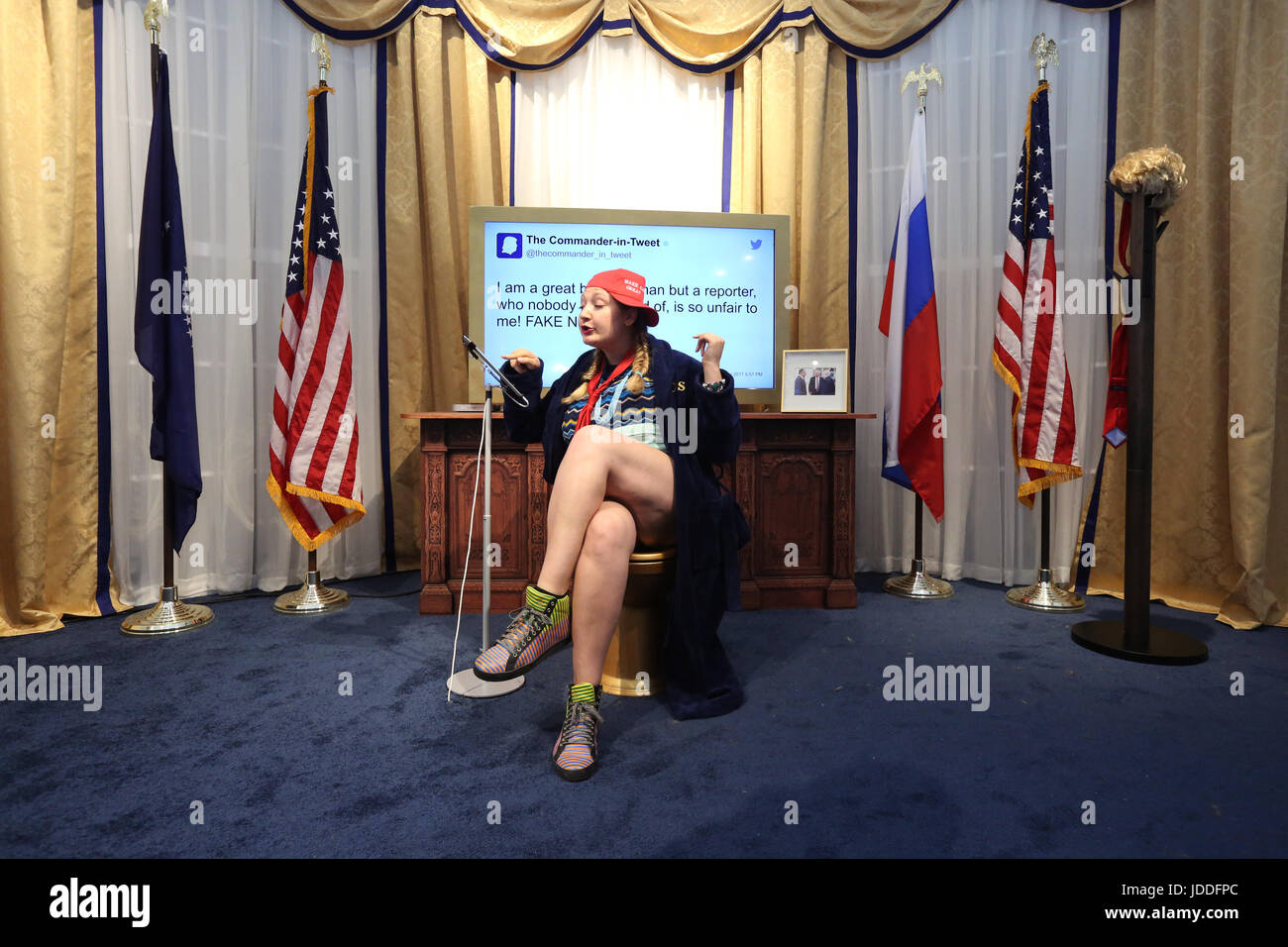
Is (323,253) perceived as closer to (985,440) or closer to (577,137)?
(577,137)

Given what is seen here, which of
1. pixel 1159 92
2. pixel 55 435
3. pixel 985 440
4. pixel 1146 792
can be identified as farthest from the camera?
pixel 985 440

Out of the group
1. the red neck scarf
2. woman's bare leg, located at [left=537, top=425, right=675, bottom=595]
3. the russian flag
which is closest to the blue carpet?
woman's bare leg, located at [left=537, top=425, right=675, bottom=595]

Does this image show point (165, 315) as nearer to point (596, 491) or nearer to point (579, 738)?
point (596, 491)

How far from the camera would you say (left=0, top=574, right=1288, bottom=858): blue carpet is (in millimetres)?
1411

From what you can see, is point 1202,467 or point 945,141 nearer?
point 1202,467

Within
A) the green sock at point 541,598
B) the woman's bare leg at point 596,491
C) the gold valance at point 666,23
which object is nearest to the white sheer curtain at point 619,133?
the gold valance at point 666,23

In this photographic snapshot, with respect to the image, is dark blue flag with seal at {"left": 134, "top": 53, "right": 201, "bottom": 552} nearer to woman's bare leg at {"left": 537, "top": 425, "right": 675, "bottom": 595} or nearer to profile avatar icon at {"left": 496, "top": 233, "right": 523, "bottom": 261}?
profile avatar icon at {"left": 496, "top": 233, "right": 523, "bottom": 261}

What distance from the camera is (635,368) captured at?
2.05 metres

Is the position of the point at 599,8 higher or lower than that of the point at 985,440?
higher

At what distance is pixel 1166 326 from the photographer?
3.01 meters

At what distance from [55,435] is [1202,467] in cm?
431

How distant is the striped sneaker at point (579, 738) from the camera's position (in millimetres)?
1645

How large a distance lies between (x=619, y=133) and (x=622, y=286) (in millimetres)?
2115
